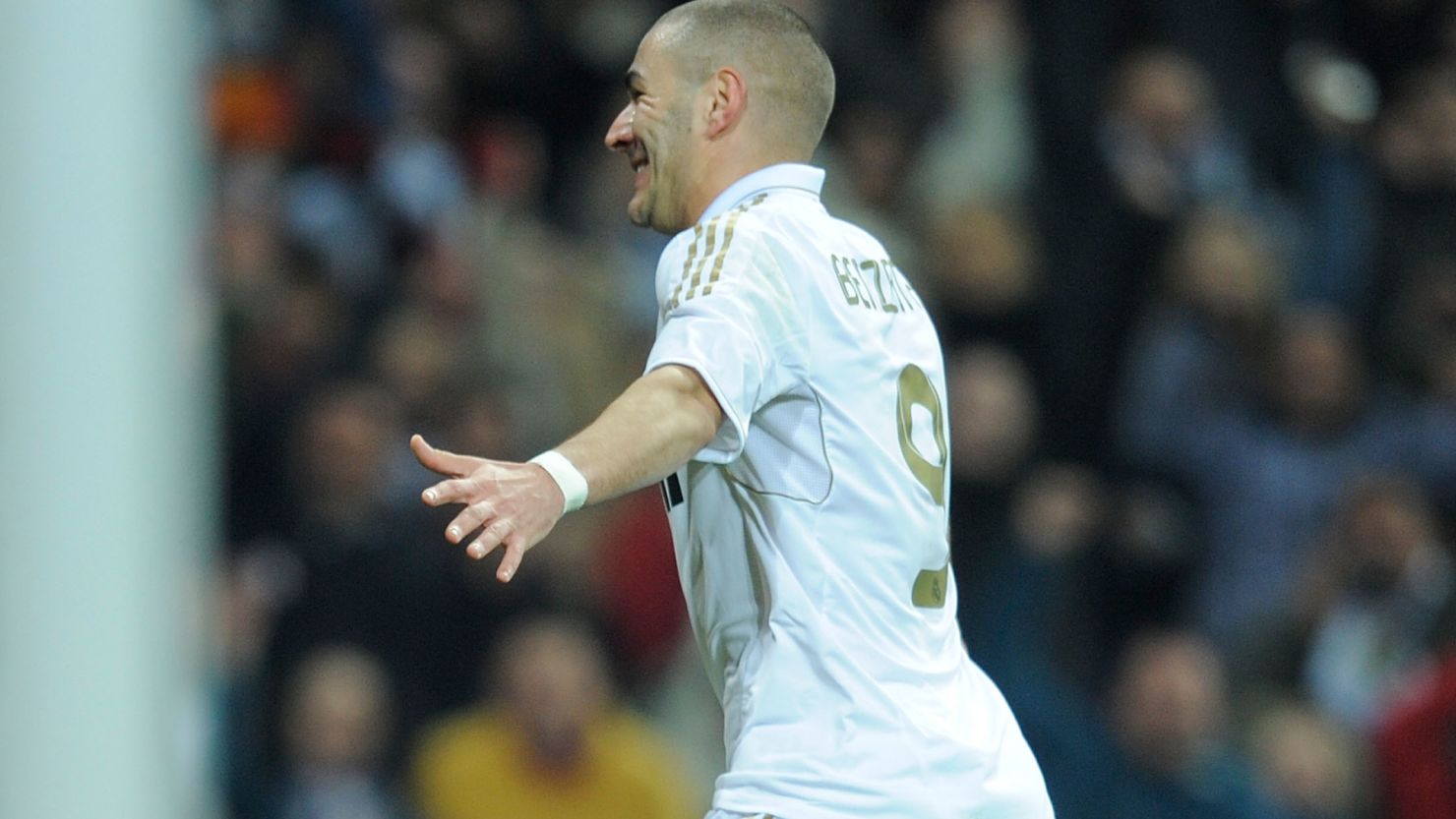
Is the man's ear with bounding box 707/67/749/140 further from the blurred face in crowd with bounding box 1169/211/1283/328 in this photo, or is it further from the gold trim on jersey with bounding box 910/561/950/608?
the blurred face in crowd with bounding box 1169/211/1283/328

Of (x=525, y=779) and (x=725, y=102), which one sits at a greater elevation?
(x=725, y=102)

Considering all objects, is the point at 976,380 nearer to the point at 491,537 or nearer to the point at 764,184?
the point at 764,184

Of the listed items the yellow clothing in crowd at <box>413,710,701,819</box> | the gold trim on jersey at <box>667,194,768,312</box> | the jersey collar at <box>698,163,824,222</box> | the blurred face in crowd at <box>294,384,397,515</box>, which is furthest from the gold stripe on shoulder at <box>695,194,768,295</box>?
the blurred face in crowd at <box>294,384,397,515</box>

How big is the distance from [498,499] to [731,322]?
1.62 feet

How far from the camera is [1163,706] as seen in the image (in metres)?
6.58

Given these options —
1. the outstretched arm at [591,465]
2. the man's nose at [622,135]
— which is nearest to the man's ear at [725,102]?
the man's nose at [622,135]

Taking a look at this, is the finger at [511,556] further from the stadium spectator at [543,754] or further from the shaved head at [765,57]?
the stadium spectator at [543,754]

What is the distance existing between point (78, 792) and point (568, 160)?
738 cm

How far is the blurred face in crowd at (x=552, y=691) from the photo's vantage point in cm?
631

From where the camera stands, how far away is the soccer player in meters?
3.12

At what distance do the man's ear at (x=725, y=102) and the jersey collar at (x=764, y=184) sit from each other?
9 cm

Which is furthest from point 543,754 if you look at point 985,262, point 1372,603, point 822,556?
point 822,556

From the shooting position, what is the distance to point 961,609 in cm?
673

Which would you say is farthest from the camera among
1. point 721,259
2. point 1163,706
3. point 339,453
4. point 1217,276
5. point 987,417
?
point 1217,276
